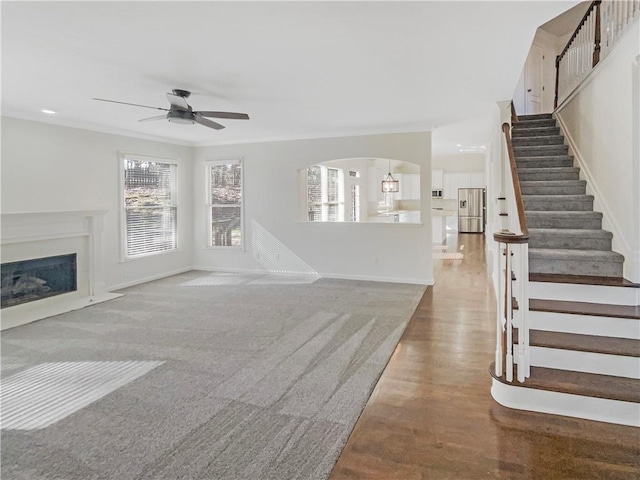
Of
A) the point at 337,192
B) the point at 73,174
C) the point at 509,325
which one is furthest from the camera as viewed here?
the point at 337,192

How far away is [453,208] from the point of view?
12781mm

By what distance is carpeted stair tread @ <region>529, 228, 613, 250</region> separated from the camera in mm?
3719

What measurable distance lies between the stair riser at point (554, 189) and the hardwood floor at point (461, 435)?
7.01 ft

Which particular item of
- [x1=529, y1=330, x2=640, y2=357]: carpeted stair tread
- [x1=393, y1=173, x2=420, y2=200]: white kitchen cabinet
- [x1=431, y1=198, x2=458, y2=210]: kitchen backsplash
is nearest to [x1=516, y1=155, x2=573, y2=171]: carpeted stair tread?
[x1=529, y1=330, x2=640, y2=357]: carpeted stair tread

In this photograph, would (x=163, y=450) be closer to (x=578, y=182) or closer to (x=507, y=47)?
(x=507, y=47)

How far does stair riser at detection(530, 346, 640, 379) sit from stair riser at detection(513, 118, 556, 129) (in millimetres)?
4275

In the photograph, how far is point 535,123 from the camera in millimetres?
6031

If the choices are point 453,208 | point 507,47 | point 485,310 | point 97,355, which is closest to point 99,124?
point 97,355

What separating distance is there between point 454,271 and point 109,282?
5.89 metres

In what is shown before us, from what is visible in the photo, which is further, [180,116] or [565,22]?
[565,22]

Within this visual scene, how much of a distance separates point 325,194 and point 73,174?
4.99 metres

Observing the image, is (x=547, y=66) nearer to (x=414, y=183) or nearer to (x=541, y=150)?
(x=541, y=150)

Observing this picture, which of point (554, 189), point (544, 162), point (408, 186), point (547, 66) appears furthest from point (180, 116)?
point (408, 186)

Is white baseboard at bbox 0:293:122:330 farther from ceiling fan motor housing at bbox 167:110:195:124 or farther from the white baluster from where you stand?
the white baluster
